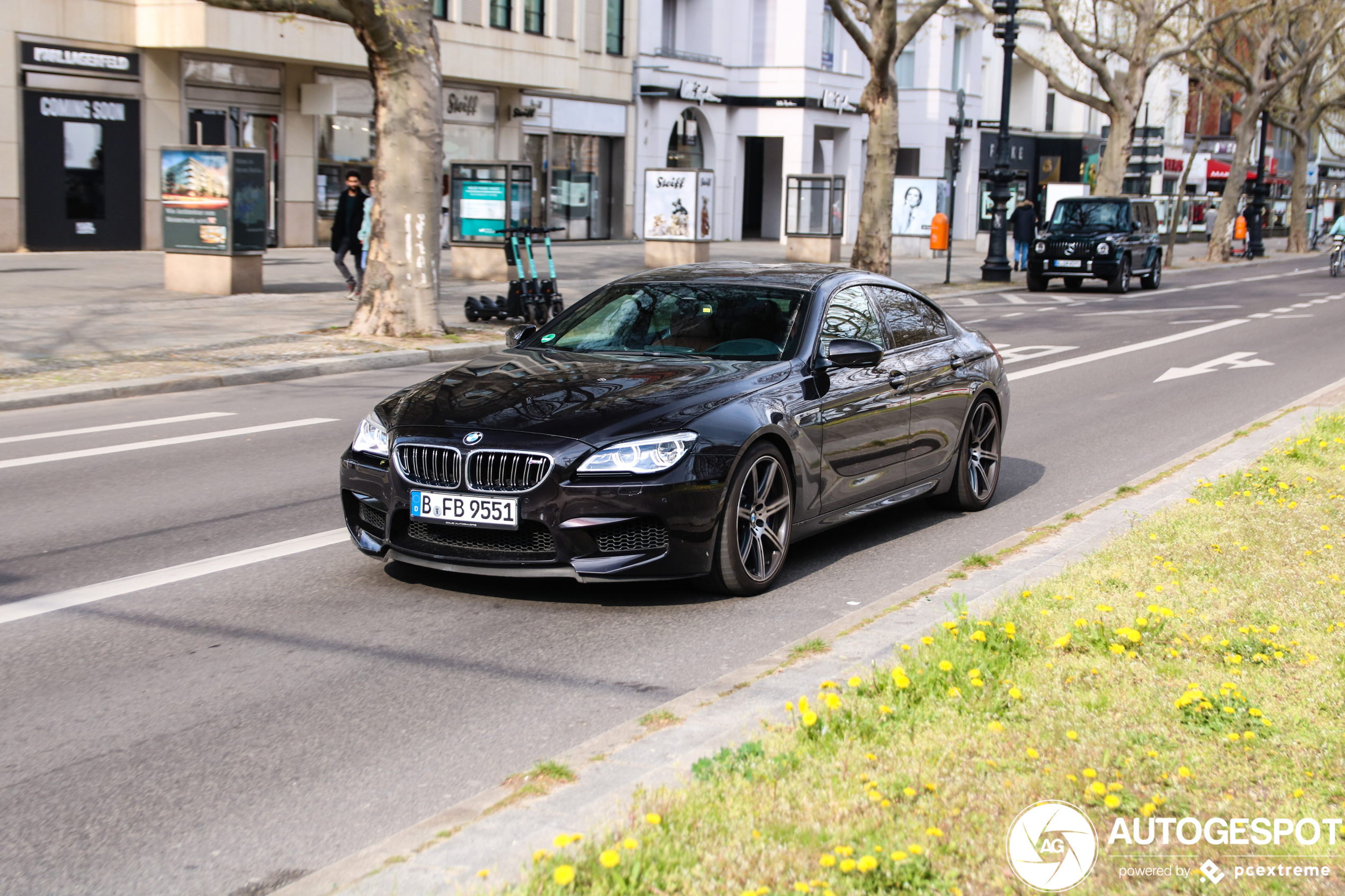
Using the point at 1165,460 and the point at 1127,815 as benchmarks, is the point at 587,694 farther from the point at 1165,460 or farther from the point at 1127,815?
the point at 1165,460

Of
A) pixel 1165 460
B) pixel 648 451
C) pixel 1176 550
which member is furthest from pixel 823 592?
pixel 1165 460

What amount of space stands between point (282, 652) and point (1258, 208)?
55.8m

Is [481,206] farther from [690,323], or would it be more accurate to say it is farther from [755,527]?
[755,527]

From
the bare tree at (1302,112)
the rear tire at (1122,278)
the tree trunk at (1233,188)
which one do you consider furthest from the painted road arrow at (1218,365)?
the bare tree at (1302,112)

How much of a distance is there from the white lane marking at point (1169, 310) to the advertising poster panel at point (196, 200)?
553 inches

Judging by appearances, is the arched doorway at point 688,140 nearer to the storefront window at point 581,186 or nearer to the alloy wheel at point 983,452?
the storefront window at point 581,186

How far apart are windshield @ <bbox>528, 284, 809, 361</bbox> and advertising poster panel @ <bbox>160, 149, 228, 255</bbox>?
564 inches

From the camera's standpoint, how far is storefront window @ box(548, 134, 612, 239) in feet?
138

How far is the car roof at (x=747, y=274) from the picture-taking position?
759cm

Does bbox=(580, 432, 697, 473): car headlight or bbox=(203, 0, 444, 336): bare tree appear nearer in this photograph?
bbox=(580, 432, 697, 473): car headlight

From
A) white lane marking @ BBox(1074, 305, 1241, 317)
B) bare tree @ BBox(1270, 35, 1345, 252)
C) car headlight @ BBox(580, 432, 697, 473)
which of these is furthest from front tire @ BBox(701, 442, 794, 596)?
bare tree @ BBox(1270, 35, 1345, 252)

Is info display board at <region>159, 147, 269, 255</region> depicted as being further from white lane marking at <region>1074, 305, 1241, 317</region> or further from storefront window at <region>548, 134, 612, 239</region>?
storefront window at <region>548, 134, 612, 239</region>

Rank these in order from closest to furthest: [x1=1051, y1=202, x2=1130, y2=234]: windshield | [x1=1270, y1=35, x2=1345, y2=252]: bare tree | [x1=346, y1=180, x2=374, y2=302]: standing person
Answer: [x1=346, y1=180, x2=374, y2=302]: standing person
[x1=1051, y1=202, x2=1130, y2=234]: windshield
[x1=1270, y1=35, x2=1345, y2=252]: bare tree

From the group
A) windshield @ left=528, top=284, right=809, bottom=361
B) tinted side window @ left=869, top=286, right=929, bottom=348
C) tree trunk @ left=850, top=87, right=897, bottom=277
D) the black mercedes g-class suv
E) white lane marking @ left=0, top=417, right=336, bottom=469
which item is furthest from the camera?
the black mercedes g-class suv
